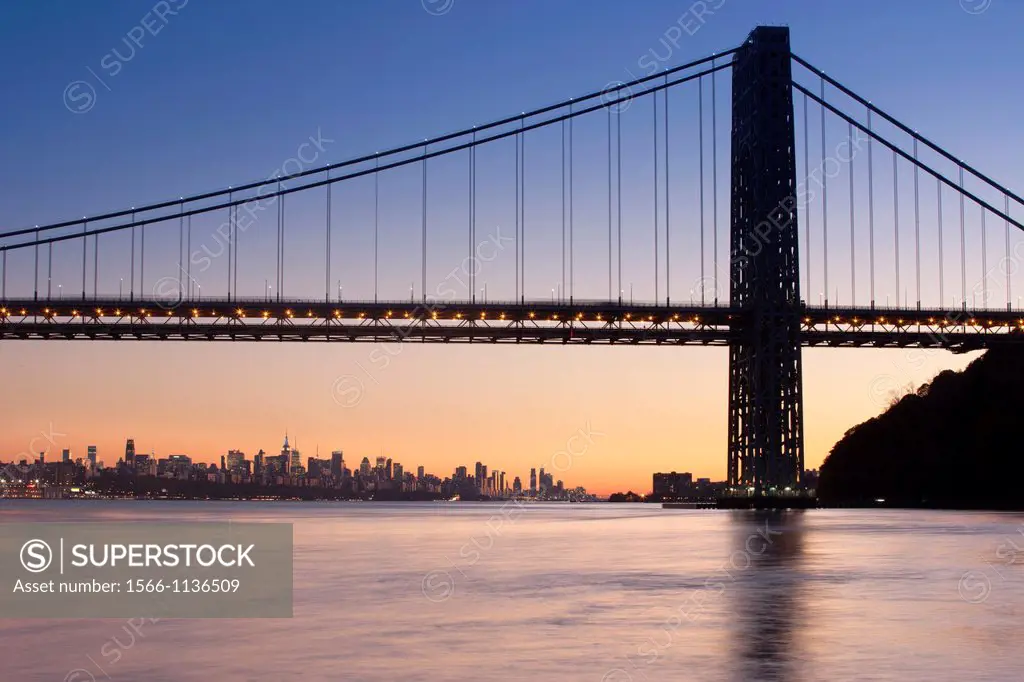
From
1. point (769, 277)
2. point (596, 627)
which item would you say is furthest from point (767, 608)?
point (769, 277)

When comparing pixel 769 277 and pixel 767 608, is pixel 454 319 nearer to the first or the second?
pixel 769 277

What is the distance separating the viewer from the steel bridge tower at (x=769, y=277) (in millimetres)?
69625

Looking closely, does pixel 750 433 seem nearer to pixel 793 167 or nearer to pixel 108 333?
pixel 793 167

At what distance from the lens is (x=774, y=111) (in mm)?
71125

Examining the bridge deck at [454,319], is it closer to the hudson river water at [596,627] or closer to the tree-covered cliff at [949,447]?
the tree-covered cliff at [949,447]

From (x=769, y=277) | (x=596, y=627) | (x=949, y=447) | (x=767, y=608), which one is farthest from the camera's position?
(x=949, y=447)

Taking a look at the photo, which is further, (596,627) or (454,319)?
(454,319)

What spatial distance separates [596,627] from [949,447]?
263 feet

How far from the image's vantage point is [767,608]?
64.4ft

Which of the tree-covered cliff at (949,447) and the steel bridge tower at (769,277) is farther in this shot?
the tree-covered cliff at (949,447)

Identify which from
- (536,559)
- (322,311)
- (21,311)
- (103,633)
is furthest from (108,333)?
(103,633)

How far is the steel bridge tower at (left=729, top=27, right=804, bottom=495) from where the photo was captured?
69.6 meters

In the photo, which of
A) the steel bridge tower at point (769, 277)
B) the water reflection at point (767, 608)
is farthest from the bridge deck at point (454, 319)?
the water reflection at point (767, 608)

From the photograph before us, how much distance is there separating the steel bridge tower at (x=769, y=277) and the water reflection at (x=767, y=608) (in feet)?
103
